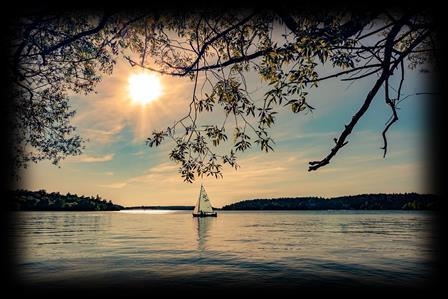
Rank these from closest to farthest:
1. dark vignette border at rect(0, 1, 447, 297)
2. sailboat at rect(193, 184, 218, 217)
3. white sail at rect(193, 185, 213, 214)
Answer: dark vignette border at rect(0, 1, 447, 297) → white sail at rect(193, 185, 213, 214) → sailboat at rect(193, 184, 218, 217)

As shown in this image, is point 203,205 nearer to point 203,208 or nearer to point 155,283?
point 203,208

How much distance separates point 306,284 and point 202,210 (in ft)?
388

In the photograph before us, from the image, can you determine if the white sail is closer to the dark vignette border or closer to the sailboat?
the sailboat

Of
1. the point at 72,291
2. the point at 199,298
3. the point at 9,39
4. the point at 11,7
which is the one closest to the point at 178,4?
the point at 11,7

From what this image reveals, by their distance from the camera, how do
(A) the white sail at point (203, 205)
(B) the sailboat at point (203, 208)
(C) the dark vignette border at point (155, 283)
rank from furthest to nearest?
(B) the sailboat at point (203, 208), (A) the white sail at point (203, 205), (C) the dark vignette border at point (155, 283)

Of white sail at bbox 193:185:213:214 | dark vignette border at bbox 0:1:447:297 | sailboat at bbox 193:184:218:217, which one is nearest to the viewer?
dark vignette border at bbox 0:1:447:297

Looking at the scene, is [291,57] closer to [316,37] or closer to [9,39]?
[316,37]

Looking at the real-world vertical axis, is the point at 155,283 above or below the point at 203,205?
below

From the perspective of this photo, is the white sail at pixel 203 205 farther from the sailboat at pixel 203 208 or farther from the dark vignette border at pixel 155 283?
the dark vignette border at pixel 155 283

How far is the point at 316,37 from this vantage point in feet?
19.5

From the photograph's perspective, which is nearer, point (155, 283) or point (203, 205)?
point (155, 283)

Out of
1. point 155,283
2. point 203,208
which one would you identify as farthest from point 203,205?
point 155,283

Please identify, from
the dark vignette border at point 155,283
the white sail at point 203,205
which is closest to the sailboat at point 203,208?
the white sail at point 203,205

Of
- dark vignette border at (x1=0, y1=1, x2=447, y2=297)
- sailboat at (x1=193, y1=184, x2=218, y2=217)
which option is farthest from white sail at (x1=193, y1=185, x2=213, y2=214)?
dark vignette border at (x1=0, y1=1, x2=447, y2=297)
